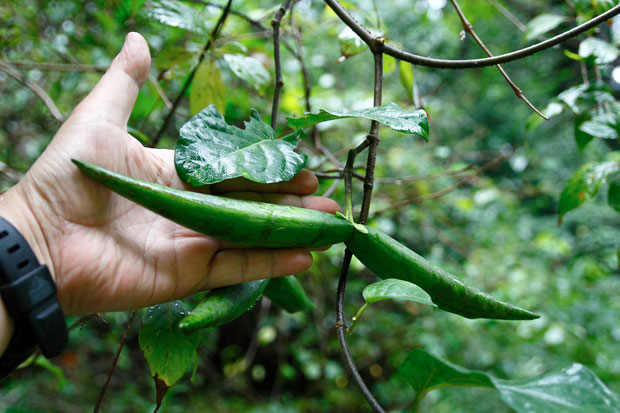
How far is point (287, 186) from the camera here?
837 millimetres

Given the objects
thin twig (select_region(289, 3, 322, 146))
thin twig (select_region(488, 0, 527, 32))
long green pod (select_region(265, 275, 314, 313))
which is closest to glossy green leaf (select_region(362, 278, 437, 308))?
long green pod (select_region(265, 275, 314, 313))

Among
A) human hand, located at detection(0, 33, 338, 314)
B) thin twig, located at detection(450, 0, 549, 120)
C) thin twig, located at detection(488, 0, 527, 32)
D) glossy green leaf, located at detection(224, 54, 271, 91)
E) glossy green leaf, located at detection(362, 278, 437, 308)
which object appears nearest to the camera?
glossy green leaf, located at detection(362, 278, 437, 308)

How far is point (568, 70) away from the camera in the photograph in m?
5.42

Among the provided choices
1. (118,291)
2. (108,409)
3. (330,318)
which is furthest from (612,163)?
(108,409)

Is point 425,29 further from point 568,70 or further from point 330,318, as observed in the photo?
point 330,318

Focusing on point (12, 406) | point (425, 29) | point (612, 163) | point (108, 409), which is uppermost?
point (425, 29)

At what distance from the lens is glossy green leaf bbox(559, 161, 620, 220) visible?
97cm

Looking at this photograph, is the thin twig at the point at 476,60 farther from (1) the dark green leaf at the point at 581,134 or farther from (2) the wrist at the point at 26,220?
(2) the wrist at the point at 26,220

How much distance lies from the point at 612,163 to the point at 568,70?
5.43 meters

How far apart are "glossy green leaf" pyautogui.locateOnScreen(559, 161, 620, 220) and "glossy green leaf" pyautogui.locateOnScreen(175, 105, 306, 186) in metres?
0.69

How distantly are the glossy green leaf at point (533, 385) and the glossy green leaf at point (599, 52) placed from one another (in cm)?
75

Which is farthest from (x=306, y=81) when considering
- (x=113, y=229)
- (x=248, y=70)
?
(x=113, y=229)

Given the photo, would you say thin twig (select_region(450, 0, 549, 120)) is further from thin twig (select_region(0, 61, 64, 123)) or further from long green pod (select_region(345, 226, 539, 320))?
thin twig (select_region(0, 61, 64, 123))

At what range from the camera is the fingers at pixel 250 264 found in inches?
29.2
